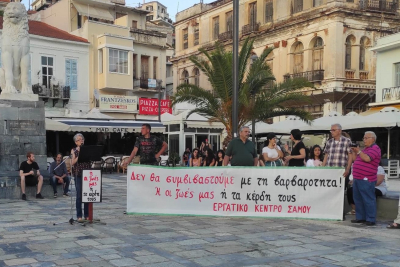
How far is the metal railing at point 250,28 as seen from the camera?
37781 millimetres

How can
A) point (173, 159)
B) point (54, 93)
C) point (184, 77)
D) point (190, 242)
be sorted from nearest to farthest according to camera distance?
point (190, 242) < point (173, 159) < point (54, 93) < point (184, 77)

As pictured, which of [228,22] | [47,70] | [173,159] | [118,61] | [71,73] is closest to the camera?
[173,159]

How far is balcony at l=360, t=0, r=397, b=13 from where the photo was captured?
32.6 m

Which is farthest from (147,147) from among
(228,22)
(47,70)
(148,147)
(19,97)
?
(228,22)

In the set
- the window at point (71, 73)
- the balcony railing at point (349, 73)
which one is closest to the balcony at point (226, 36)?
the balcony railing at point (349, 73)

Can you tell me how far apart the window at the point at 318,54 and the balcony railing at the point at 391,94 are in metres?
6.02

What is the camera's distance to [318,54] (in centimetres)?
3378

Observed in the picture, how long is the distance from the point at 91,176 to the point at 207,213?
243cm

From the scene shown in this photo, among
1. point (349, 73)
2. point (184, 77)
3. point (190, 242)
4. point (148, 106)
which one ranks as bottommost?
point (190, 242)

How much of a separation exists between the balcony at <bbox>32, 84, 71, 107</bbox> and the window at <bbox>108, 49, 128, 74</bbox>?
3.55 metres

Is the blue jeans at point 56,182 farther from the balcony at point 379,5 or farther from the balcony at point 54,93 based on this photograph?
the balcony at point 379,5

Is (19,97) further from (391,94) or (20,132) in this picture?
(391,94)

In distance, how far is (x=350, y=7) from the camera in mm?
32125

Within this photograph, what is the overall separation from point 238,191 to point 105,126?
15.1 m
